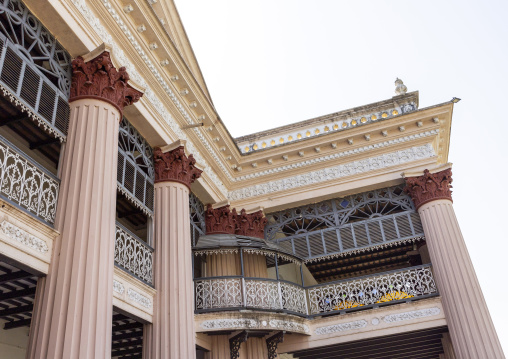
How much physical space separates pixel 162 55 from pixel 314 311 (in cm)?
698

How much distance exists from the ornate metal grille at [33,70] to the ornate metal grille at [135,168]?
143 centimetres

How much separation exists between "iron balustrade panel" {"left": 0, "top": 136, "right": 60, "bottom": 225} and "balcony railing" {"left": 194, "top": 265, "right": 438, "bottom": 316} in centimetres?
473

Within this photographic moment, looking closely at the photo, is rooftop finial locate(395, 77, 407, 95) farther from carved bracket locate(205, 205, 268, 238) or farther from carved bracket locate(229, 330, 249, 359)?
carved bracket locate(229, 330, 249, 359)

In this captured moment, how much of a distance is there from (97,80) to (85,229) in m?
2.69

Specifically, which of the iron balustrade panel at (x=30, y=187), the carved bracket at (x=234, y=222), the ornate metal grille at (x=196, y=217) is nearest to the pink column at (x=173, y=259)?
the ornate metal grille at (x=196, y=217)

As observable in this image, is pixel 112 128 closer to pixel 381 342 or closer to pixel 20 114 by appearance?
pixel 20 114

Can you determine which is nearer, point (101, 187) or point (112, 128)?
point (101, 187)

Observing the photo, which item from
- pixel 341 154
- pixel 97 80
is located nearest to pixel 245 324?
pixel 341 154

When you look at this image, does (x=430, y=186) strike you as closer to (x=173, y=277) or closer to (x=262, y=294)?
(x=262, y=294)

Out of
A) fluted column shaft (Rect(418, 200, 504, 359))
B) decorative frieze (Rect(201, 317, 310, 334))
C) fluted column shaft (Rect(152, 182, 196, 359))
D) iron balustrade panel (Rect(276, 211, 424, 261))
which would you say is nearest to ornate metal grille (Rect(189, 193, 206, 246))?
fluted column shaft (Rect(152, 182, 196, 359))

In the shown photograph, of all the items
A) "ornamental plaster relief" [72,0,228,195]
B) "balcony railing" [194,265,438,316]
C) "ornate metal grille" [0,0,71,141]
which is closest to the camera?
"ornate metal grille" [0,0,71,141]

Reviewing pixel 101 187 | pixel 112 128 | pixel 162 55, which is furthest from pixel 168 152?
pixel 101 187

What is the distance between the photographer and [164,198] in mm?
10547

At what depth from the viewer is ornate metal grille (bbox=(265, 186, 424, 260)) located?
41.9ft
